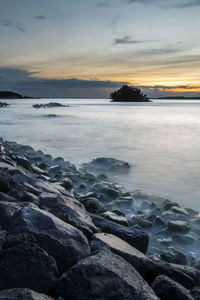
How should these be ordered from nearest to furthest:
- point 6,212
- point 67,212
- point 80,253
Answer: point 80,253 → point 6,212 → point 67,212

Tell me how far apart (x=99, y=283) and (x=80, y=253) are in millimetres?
443

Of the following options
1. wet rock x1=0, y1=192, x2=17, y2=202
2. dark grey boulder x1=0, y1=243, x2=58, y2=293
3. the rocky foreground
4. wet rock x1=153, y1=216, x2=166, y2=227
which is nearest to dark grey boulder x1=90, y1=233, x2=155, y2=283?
the rocky foreground

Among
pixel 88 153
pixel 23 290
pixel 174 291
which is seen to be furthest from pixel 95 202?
pixel 88 153

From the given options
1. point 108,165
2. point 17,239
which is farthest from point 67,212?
point 108,165

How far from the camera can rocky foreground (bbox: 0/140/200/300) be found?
7.41 feet

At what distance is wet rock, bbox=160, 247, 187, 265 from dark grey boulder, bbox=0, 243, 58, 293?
201 centimetres

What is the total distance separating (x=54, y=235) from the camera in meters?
2.75

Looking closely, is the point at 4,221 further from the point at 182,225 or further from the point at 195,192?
the point at 195,192

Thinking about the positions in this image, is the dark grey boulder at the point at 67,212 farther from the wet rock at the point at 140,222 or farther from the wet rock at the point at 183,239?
the wet rock at the point at 183,239

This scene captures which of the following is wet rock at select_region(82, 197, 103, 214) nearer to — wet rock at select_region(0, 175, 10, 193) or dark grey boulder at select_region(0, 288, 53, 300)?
wet rock at select_region(0, 175, 10, 193)

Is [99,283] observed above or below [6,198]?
below

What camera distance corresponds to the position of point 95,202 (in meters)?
5.28

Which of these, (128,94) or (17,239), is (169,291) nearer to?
(17,239)

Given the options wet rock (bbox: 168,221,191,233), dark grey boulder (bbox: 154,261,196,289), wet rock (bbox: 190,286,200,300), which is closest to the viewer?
wet rock (bbox: 190,286,200,300)
